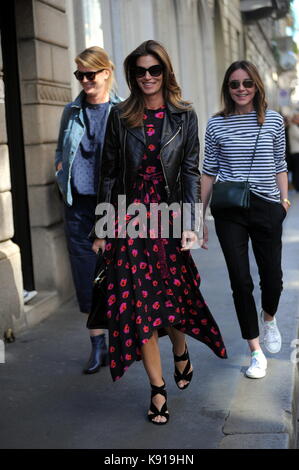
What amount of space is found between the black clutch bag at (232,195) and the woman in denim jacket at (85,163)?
865mm

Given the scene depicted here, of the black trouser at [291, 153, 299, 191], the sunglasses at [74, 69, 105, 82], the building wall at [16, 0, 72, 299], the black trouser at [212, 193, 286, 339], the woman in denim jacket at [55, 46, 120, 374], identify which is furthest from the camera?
the black trouser at [291, 153, 299, 191]

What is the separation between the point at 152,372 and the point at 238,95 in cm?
172

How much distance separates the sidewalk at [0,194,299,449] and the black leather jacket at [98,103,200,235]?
114 cm

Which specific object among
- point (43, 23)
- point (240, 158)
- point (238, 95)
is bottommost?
point (240, 158)

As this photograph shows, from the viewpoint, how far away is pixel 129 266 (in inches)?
150

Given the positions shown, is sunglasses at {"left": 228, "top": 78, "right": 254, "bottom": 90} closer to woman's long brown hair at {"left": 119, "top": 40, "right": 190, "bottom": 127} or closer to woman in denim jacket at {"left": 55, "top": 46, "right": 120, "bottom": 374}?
woman's long brown hair at {"left": 119, "top": 40, "right": 190, "bottom": 127}

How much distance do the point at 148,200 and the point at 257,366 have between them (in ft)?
4.54

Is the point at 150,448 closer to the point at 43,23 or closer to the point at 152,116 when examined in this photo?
the point at 152,116

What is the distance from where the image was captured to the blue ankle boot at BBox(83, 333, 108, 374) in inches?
189

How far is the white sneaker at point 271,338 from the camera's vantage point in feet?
16.2

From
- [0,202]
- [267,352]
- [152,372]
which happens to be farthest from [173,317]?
[0,202]

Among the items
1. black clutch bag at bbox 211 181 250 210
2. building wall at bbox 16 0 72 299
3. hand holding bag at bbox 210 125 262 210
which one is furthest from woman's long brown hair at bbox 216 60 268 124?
building wall at bbox 16 0 72 299

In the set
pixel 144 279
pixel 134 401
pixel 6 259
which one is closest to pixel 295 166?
pixel 6 259

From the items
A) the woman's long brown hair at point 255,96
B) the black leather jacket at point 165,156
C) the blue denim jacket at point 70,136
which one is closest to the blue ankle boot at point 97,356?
the blue denim jacket at point 70,136
